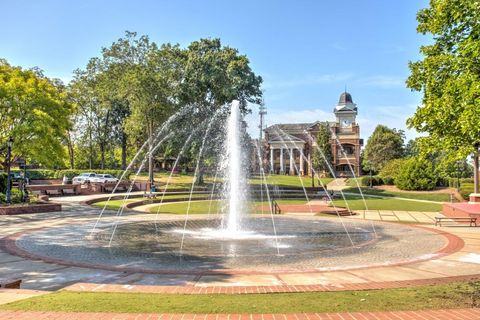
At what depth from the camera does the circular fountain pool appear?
461 inches

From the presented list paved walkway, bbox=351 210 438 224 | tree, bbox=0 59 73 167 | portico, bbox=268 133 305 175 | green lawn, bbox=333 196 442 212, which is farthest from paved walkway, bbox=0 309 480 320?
portico, bbox=268 133 305 175

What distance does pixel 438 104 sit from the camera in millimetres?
9672

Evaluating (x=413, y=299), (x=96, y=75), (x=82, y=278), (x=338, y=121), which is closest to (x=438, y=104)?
(x=413, y=299)

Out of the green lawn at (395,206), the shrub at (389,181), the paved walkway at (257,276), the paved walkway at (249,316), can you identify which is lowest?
the green lawn at (395,206)

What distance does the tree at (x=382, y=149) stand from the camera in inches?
3484

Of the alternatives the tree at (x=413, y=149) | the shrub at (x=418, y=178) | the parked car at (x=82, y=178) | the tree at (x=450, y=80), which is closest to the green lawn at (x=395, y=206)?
the tree at (x=413, y=149)

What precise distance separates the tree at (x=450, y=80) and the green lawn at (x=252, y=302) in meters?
3.30

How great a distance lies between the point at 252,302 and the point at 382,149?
284ft

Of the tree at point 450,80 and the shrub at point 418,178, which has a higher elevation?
the tree at point 450,80

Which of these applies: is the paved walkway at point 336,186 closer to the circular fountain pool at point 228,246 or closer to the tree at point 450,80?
the circular fountain pool at point 228,246

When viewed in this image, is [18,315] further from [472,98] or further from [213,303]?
[472,98]

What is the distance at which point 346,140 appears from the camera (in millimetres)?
99062

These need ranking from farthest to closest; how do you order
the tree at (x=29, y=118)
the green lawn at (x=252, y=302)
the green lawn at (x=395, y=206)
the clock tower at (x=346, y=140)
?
1. the clock tower at (x=346, y=140)
2. the green lawn at (x=395, y=206)
3. the tree at (x=29, y=118)
4. the green lawn at (x=252, y=302)

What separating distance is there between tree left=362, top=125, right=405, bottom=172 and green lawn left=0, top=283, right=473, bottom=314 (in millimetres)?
82786
